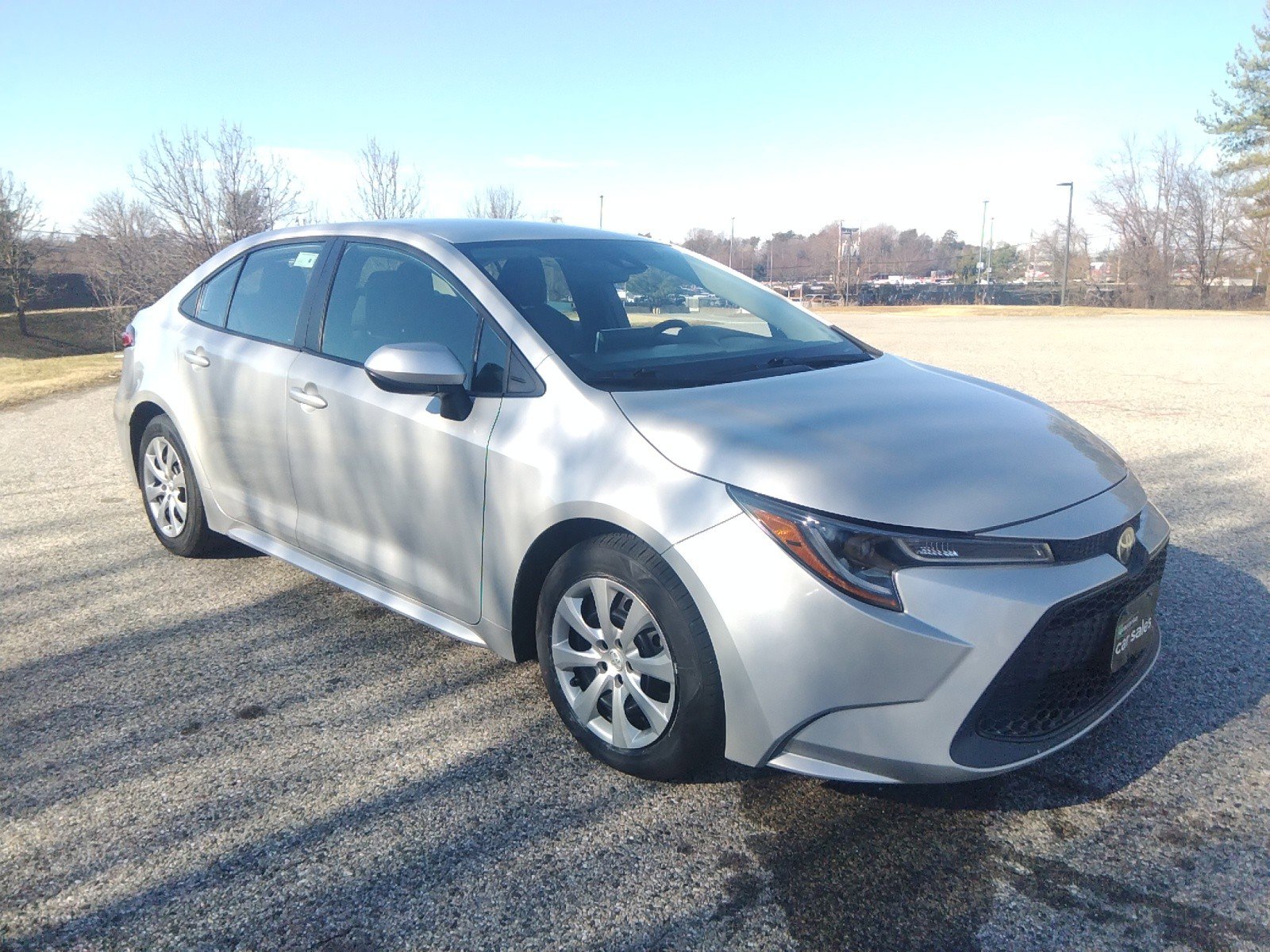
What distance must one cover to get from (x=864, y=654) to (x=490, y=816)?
3.82 feet

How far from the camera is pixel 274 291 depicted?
4.40 metres

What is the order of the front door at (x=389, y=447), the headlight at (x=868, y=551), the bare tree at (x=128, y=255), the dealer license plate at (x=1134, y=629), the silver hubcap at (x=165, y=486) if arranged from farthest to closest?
the bare tree at (x=128, y=255)
the silver hubcap at (x=165, y=486)
the front door at (x=389, y=447)
the dealer license plate at (x=1134, y=629)
the headlight at (x=868, y=551)

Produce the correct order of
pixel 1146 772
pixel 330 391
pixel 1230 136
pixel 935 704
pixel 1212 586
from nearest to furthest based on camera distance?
pixel 935 704 → pixel 1146 772 → pixel 330 391 → pixel 1212 586 → pixel 1230 136

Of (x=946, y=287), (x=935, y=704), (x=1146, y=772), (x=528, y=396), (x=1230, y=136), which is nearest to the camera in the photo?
(x=935, y=704)

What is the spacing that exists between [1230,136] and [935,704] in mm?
55344

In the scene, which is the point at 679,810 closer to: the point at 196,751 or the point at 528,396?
the point at 528,396

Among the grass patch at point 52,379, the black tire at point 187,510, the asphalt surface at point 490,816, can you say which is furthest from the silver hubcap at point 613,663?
the grass patch at point 52,379

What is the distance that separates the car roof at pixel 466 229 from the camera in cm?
390

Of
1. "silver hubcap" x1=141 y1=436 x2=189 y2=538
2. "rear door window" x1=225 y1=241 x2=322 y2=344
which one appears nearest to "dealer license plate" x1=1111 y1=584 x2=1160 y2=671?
"rear door window" x1=225 y1=241 x2=322 y2=344

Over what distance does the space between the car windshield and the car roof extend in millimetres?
70

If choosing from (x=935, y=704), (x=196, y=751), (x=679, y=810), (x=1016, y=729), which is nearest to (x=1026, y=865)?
(x=1016, y=729)

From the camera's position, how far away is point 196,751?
10.5 ft

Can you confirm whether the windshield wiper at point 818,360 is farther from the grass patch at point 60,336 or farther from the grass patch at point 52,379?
the grass patch at point 60,336

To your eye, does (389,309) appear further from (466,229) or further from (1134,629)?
(1134,629)
